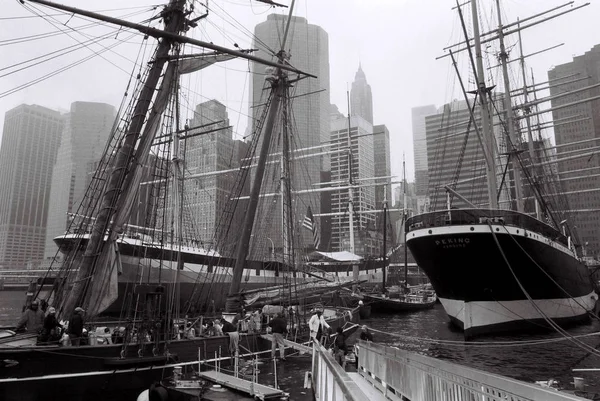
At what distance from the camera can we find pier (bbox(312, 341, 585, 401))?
341 centimetres

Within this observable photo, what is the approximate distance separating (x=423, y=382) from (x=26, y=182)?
133m

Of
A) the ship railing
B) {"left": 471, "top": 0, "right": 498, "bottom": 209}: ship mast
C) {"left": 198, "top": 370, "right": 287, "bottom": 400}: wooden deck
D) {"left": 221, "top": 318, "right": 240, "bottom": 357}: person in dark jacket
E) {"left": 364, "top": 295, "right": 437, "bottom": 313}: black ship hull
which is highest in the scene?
{"left": 471, "top": 0, "right": 498, "bottom": 209}: ship mast

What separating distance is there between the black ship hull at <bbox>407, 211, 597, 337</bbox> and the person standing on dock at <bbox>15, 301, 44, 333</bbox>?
16194mm

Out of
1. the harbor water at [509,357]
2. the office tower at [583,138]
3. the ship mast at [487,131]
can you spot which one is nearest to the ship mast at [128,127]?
the harbor water at [509,357]

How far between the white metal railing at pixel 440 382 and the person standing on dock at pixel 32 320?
854 cm

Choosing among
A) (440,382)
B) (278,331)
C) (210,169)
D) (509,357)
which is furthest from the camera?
(210,169)

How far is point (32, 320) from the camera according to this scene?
1111 cm

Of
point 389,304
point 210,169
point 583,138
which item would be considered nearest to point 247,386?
point 389,304

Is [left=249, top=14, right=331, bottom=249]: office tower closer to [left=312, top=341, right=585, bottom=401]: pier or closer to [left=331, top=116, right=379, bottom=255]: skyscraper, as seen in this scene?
[left=331, top=116, right=379, bottom=255]: skyscraper

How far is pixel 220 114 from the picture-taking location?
6900 centimetres

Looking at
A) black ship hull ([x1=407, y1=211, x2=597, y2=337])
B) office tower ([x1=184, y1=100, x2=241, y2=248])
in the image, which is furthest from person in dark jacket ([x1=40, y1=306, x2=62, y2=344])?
office tower ([x1=184, y1=100, x2=241, y2=248])

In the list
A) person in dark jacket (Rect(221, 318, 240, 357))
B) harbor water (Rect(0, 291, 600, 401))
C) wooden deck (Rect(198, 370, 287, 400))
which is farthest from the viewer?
person in dark jacket (Rect(221, 318, 240, 357))

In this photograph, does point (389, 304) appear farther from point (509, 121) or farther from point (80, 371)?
point (80, 371)

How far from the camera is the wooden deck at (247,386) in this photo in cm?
885
